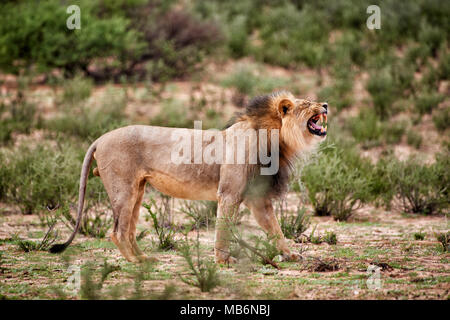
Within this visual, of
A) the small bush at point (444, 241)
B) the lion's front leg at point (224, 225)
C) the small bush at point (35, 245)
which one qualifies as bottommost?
the small bush at point (35, 245)

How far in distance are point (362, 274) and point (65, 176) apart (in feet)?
16.3

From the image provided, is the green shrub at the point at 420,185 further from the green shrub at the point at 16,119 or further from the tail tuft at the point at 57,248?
the green shrub at the point at 16,119

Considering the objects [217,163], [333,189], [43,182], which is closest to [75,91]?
[43,182]

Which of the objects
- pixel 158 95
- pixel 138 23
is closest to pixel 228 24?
pixel 138 23

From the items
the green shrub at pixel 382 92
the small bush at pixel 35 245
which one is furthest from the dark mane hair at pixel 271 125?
the green shrub at pixel 382 92

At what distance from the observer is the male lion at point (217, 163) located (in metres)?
5.45

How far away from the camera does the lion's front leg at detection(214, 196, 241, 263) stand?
5270 mm

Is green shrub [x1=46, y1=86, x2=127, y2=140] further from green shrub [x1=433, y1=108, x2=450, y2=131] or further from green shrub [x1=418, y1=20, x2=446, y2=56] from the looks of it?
green shrub [x1=418, y1=20, x2=446, y2=56]

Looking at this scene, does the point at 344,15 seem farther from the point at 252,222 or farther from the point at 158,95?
the point at 252,222

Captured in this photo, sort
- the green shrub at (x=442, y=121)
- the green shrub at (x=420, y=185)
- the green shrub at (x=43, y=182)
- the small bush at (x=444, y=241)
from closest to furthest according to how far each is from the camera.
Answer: the small bush at (x=444, y=241) → the green shrub at (x=43, y=182) → the green shrub at (x=420, y=185) → the green shrub at (x=442, y=121)

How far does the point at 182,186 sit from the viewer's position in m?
5.57

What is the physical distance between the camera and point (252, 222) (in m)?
8.09

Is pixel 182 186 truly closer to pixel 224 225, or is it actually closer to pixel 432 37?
pixel 224 225

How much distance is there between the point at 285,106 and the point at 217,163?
2.84 feet
